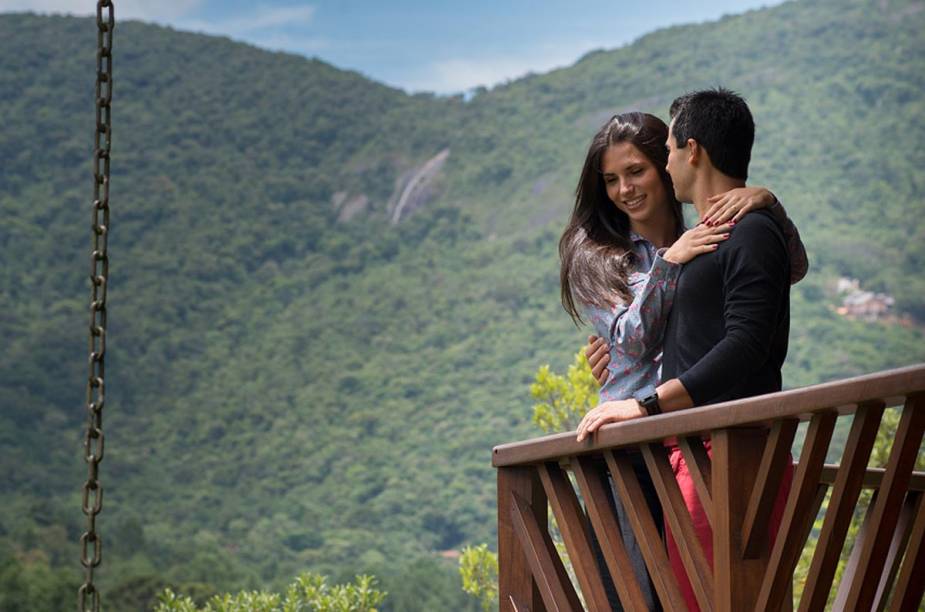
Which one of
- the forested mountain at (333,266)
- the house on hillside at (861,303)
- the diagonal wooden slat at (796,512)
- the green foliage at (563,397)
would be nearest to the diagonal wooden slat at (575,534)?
the diagonal wooden slat at (796,512)

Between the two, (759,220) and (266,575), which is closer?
(759,220)

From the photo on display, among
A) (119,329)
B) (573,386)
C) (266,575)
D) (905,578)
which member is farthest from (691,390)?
(119,329)

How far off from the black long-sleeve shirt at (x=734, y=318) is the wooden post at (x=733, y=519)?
0.44ft

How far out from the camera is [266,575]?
2353 centimetres

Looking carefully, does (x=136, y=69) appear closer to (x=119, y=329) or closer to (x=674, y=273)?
(x=119, y=329)

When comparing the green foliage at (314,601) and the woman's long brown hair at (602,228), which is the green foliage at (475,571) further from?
the woman's long brown hair at (602,228)

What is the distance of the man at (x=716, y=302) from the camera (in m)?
1.68

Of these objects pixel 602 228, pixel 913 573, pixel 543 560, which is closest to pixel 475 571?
pixel 602 228

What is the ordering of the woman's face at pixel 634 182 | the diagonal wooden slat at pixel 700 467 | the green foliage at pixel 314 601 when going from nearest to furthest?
the diagonal wooden slat at pixel 700 467 < the woman's face at pixel 634 182 < the green foliage at pixel 314 601

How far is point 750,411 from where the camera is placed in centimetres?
150

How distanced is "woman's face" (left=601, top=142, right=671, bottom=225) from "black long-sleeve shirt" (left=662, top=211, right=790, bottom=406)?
1.17ft

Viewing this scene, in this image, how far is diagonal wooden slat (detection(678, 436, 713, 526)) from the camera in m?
1.60

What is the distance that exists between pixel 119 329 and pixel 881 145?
17.1 m

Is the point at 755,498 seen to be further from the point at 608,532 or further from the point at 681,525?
the point at 608,532
